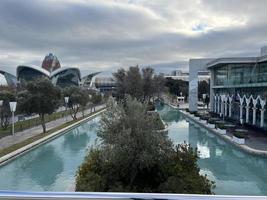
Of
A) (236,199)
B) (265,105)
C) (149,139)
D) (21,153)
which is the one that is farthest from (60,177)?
(265,105)

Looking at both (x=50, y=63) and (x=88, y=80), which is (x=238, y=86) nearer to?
(x=50, y=63)

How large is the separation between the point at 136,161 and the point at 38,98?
49.0ft

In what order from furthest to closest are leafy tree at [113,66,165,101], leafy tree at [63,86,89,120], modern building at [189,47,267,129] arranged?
leafy tree at [113,66,165,101]
leafy tree at [63,86,89,120]
modern building at [189,47,267,129]

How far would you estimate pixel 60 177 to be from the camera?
43.4 feet

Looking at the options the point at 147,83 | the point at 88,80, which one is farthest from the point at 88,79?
the point at 147,83

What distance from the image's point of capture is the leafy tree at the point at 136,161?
8664 millimetres

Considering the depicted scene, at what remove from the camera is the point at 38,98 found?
22.4 meters

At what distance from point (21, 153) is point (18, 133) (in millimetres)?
7170

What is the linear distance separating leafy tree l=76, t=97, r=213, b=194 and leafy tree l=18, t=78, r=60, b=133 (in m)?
13.5

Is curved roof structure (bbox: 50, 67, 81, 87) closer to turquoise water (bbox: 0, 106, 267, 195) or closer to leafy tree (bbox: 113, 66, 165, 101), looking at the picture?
leafy tree (bbox: 113, 66, 165, 101)

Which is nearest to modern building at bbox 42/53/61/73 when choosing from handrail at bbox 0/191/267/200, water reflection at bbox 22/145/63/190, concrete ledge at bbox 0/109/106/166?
concrete ledge at bbox 0/109/106/166

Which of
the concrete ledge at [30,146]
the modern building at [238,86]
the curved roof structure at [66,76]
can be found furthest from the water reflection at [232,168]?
the curved roof structure at [66,76]

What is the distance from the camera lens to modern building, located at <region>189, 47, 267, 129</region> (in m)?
29.6

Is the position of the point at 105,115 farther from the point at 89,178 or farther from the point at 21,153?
the point at 21,153
